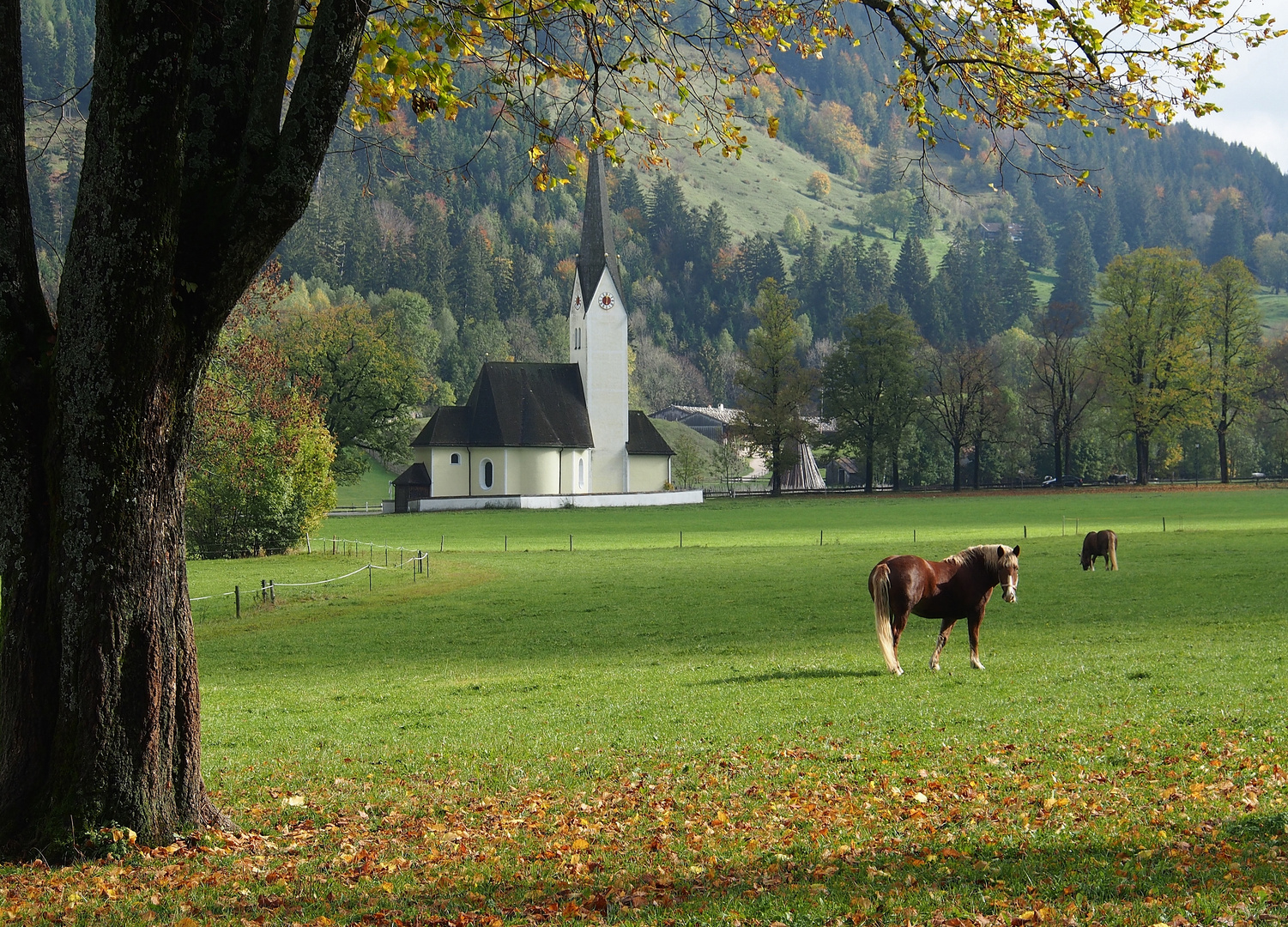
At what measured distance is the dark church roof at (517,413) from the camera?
285 ft

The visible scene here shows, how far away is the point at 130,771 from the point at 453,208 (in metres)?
193

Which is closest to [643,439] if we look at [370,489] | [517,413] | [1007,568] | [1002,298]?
[517,413]

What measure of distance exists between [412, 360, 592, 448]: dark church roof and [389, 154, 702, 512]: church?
73 mm

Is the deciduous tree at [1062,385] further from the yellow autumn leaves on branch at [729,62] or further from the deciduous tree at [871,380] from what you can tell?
the yellow autumn leaves on branch at [729,62]

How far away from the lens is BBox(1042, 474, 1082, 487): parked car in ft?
305

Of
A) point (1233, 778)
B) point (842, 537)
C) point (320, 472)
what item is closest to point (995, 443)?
point (842, 537)

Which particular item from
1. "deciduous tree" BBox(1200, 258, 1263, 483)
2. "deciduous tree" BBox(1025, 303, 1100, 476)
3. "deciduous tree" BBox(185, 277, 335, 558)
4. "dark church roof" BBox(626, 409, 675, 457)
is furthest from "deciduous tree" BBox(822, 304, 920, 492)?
"deciduous tree" BBox(185, 277, 335, 558)

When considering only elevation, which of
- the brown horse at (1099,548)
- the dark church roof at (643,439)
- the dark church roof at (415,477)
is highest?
the dark church roof at (643,439)

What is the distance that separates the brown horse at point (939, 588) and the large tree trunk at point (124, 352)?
389 inches

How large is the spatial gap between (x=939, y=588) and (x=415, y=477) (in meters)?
76.1

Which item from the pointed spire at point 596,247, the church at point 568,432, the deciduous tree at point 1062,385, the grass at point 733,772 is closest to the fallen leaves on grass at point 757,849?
the grass at point 733,772

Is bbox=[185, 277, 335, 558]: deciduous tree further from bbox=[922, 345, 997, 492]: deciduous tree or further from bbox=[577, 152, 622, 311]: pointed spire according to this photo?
bbox=[922, 345, 997, 492]: deciduous tree

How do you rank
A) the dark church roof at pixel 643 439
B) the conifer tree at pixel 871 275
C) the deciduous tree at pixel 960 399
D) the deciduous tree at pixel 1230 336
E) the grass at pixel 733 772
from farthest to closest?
the conifer tree at pixel 871 275, the deciduous tree at pixel 960 399, the dark church roof at pixel 643 439, the deciduous tree at pixel 1230 336, the grass at pixel 733 772

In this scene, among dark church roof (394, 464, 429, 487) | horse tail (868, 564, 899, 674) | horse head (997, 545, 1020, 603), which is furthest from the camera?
dark church roof (394, 464, 429, 487)
